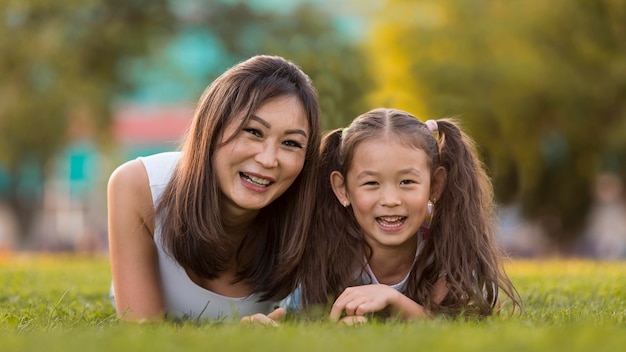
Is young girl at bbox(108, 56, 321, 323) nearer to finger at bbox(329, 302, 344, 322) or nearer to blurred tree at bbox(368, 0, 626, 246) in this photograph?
finger at bbox(329, 302, 344, 322)

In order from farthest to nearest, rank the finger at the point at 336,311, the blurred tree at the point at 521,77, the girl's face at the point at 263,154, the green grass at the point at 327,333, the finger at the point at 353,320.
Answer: the blurred tree at the point at 521,77
the girl's face at the point at 263,154
the finger at the point at 336,311
the finger at the point at 353,320
the green grass at the point at 327,333

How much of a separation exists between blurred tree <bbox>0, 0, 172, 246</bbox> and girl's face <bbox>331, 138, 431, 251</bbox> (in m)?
19.7

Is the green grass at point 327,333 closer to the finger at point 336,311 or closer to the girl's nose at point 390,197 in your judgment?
the finger at point 336,311

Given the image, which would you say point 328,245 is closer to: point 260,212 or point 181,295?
point 260,212

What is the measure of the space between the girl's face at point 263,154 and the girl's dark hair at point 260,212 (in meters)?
0.05

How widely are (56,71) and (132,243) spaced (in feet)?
67.6

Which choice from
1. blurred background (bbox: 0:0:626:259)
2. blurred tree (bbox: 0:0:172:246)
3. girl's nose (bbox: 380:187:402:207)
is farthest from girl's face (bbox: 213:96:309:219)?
blurred tree (bbox: 0:0:172:246)

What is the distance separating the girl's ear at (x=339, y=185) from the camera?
207 inches

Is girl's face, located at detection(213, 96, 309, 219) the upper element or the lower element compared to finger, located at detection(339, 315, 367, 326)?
upper

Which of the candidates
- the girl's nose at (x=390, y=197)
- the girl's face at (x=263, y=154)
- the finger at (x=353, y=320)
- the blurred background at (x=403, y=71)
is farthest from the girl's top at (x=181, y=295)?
the blurred background at (x=403, y=71)

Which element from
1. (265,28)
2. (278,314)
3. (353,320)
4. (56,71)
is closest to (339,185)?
(278,314)

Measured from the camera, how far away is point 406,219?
16.5 ft

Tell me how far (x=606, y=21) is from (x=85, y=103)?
12695 millimetres

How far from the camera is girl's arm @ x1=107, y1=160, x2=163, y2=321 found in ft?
16.5
